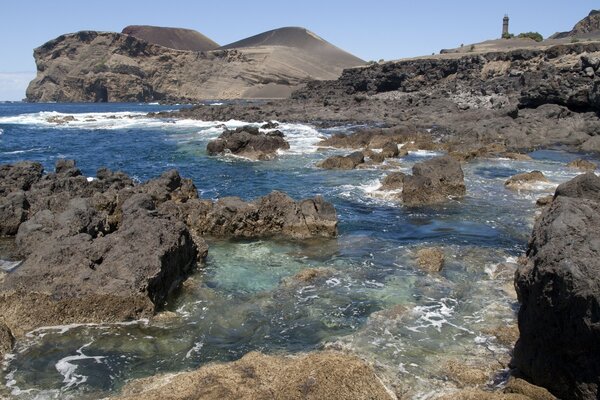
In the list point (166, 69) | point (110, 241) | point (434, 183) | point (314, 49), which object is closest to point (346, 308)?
point (110, 241)

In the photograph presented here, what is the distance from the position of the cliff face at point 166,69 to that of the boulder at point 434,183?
4722 inches

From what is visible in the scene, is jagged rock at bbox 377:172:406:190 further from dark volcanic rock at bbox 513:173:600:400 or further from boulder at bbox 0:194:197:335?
dark volcanic rock at bbox 513:173:600:400

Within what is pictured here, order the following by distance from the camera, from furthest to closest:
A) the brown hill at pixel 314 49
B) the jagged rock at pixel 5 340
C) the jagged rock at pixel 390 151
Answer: the brown hill at pixel 314 49
the jagged rock at pixel 390 151
the jagged rock at pixel 5 340

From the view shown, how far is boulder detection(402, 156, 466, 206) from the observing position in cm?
1722

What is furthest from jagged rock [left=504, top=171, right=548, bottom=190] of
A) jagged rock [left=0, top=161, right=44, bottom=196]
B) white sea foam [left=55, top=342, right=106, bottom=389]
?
jagged rock [left=0, top=161, right=44, bottom=196]

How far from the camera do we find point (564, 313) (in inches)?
229

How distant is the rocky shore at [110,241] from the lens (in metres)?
8.55

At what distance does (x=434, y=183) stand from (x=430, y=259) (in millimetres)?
7223

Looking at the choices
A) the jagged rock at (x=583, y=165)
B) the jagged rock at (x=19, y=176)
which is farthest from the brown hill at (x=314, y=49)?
the jagged rock at (x=19, y=176)

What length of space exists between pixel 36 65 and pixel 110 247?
163160 mm

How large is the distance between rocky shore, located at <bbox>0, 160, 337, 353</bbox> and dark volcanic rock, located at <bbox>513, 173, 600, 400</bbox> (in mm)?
5720

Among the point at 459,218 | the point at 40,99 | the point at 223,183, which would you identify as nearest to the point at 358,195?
the point at 459,218

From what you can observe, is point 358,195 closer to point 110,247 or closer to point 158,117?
point 110,247

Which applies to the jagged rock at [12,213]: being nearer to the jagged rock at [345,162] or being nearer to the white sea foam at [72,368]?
the white sea foam at [72,368]
